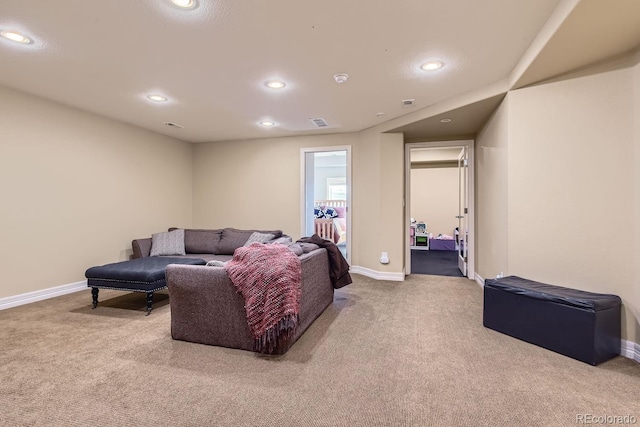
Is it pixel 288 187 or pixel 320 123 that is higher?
pixel 320 123

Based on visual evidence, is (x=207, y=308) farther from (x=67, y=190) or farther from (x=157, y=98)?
(x=67, y=190)

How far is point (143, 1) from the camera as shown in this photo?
194 cm

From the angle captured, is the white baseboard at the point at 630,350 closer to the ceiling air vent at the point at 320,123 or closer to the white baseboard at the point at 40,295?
the ceiling air vent at the point at 320,123

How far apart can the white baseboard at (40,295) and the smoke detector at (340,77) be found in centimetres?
409

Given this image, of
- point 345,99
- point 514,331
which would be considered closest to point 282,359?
point 514,331

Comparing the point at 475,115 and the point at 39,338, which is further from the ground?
the point at 475,115

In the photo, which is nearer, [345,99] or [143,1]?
[143,1]

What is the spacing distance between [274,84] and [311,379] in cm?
274

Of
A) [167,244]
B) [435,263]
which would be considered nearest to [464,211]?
[435,263]

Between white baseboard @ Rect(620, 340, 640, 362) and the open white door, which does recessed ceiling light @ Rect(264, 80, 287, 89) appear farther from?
white baseboard @ Rect(620, 340, 640, 362)

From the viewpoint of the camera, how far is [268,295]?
7.23 ft

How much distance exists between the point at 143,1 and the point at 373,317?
3.06 m

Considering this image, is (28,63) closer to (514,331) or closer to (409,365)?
(409,365)

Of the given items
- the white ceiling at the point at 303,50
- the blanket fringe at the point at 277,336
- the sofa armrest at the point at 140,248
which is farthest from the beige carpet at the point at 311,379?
the white ceiling at the point at 303,50
